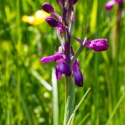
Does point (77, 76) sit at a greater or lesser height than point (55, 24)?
lesser

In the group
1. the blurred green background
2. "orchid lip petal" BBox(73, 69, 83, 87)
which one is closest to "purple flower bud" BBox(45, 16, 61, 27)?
"orchid lip petal" BBox(73, 69, 83, 87)

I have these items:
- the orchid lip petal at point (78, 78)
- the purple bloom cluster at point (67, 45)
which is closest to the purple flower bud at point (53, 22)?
the purple bloom cluster at point (67, 45)

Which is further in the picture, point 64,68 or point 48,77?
point 48,77

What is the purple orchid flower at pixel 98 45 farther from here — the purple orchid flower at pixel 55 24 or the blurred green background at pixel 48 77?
the blurred green background at pixel 48 77

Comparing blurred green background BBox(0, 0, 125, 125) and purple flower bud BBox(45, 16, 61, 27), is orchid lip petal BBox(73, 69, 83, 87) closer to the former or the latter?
purple flower bud BBox(45, 16, 61, 27)

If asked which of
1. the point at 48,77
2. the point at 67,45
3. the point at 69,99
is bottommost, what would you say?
the point at 48,77

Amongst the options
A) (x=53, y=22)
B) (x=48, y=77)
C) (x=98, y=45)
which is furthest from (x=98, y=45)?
(x=48, y=77)

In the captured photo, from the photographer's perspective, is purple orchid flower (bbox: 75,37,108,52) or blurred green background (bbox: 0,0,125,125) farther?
blurred green background (bbox: 0,0,125,125)

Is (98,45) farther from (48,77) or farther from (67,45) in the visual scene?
(48,77)

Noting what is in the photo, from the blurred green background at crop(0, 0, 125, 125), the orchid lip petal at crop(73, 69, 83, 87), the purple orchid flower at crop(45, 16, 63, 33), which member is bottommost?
the blurred green background at crop(0, 0, 125, 125)
